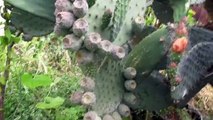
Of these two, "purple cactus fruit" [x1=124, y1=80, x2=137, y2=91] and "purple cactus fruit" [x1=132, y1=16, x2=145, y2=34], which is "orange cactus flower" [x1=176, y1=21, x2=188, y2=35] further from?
"purple cactus fruit" [x1=124, y1=80, x2=137, y2=91]

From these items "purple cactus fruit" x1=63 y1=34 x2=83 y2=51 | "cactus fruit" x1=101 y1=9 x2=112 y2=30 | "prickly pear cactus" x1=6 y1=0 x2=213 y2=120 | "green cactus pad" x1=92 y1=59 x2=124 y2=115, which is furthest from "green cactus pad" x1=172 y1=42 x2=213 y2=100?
"purple cactus fruit" x1=63 y1=34 x2=83 y2=51

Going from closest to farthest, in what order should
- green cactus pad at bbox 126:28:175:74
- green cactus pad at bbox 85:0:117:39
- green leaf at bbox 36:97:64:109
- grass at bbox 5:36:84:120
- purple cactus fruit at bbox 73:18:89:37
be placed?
purple cactus fruit at bbox 73:18:89:37 → green cactus pad at bbox 85:0:117:39 → green cactus pad at bbox 126:28:175:74 → green leaf at bbox 36:97:64:109 → grass at bbox 5:36:84:120

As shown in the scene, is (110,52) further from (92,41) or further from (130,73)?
(130,73)

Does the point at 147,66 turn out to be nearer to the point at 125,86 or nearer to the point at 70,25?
the point at 125,86

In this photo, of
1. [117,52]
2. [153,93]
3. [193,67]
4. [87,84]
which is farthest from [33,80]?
[193,67]

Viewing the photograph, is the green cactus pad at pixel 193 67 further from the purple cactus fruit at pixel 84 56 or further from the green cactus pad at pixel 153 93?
the purple cactus fruit at pixel 84 56

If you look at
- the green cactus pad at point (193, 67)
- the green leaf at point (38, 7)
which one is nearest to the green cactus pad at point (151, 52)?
the green cactus pad at point (193, 67)
